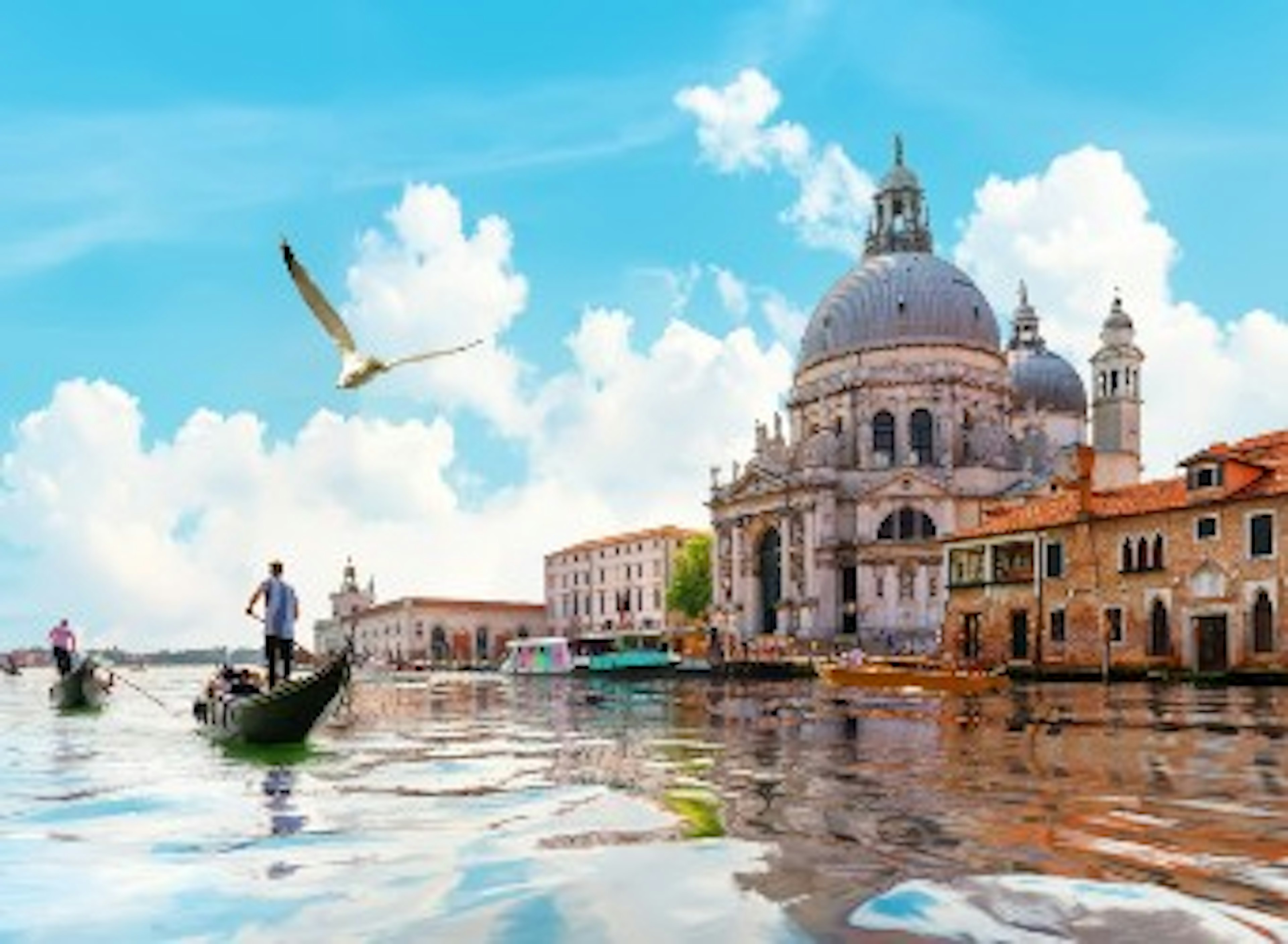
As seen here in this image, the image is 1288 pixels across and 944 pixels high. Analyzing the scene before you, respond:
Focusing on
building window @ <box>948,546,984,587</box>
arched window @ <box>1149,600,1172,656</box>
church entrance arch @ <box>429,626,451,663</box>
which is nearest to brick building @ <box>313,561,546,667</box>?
church entrance arch @ <box>429,626,451,663</box>

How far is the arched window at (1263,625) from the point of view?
36062 mm

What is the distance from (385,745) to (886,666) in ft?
64.9

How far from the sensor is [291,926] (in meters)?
5.19

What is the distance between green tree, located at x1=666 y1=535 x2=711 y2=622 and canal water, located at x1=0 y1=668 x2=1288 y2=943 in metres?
76.2

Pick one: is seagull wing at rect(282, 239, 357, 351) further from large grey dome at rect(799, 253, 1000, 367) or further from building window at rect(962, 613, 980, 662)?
large grey dome at rect(799, 253, 1000, 367)

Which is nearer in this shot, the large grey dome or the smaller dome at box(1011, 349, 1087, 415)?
the large grey dome

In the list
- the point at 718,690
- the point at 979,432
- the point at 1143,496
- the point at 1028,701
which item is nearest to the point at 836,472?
the point at 979,432

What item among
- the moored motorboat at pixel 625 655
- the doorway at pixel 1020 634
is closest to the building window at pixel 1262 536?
the doorway at pixel 1020 634

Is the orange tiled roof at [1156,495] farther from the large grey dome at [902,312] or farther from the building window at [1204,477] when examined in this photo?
the large grey dome at [902,312]

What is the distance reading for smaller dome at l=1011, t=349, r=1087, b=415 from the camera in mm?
85875

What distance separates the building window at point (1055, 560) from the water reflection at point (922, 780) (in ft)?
63.3

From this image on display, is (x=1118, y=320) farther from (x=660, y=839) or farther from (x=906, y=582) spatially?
(x=660, y=839)

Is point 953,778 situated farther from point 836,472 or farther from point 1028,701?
point 836,472

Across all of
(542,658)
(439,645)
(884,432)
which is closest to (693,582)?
(884,432)
